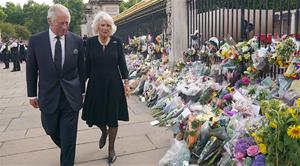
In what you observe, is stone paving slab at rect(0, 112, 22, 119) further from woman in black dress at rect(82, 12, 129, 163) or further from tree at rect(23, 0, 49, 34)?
tree at rect(23, 0, 49, 34)

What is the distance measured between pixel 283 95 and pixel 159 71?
14.5 ft

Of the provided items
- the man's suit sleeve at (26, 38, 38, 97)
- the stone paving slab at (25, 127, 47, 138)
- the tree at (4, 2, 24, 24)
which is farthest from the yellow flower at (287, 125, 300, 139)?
the tree at (4, 2, 24, 24)

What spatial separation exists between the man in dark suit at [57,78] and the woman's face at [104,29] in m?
0.37

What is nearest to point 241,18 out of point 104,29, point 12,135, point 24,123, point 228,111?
point 228,111

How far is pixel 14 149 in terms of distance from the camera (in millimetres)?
4875

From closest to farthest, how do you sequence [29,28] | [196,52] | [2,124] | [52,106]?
[52,106], [2,124], [196,52], [29,28]

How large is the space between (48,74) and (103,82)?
0.69 m

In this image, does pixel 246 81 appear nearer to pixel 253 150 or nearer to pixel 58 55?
pixel 253 150

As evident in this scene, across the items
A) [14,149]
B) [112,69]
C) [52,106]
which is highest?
[112,69]

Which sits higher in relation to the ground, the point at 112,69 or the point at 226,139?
the point at 112,69

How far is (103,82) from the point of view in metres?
4.06

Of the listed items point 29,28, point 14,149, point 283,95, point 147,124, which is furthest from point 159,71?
A: point 29,28

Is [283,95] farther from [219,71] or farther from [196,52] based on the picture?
[196,52]

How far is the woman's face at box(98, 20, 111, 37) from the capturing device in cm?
397
